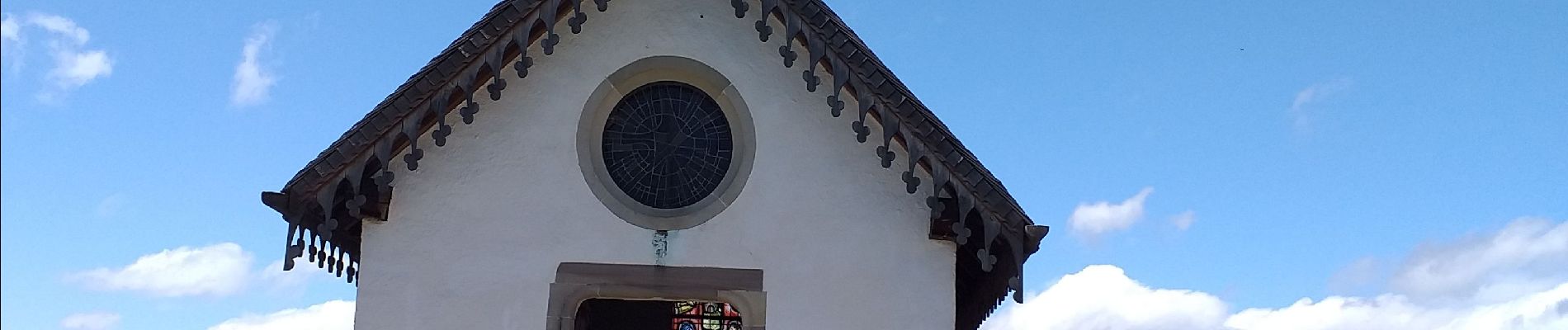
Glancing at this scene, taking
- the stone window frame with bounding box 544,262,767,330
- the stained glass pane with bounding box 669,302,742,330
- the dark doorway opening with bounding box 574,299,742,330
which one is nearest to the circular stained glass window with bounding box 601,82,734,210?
the stone window frame with bounding box 544,262,767,330

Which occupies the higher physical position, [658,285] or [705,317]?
[705,317]

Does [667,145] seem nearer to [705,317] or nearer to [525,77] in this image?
[525,77]

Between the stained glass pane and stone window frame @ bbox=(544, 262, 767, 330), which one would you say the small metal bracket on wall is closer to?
stone window frame @ bbox=(544, 262, 767, 330)

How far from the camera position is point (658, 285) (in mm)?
8602

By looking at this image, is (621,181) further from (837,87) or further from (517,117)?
(837,87)

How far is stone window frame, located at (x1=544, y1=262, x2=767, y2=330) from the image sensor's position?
8.57 meters

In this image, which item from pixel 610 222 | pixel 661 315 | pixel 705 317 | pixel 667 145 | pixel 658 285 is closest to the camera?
pixel 658 285

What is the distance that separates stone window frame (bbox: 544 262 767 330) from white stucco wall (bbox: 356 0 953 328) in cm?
6

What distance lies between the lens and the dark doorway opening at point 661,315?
37.1 ft

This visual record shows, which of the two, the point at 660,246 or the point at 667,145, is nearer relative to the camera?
the point at 660,246

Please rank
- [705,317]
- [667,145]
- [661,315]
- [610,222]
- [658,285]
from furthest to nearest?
1. [661,315]
2. [705,317]
3. [667,145]
4. [610,222]
5. [658,285]

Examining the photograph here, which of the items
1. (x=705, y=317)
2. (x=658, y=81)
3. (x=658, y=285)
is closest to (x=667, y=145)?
(x=658, y=81)

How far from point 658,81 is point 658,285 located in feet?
4.85

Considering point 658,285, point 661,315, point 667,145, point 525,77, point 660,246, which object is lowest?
point 658,285
